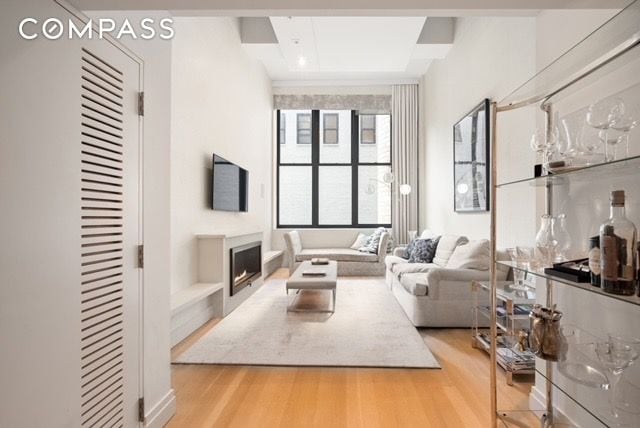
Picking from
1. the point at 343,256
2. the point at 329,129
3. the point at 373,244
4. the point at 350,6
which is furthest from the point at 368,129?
the point at 350,6

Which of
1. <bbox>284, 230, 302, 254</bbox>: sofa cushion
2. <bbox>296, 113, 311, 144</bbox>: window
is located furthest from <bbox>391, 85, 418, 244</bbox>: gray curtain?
<bbox>284, 230, 302, 254</bbox>: sofa cushion

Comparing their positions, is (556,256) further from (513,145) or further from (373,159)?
(373,159)

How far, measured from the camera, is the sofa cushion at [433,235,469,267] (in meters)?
4.58

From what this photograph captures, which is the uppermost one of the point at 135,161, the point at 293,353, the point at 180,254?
the point at 135,161

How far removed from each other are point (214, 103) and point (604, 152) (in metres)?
3.94

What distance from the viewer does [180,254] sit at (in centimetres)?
352

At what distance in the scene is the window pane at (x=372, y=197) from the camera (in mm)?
7844

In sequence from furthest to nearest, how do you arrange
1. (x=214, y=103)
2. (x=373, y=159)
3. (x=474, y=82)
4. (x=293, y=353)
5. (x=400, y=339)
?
1. (x=373, y=159)
2. (x=474, y=82)
3. (x=214, y=103)
4. (x=400, y=339)
5. (x=293, y=353)

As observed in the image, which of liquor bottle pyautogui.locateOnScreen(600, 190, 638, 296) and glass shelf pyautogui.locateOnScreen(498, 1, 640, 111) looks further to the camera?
glass shelf pyautogui.locateOnScreen(498, 1, 640, 111)

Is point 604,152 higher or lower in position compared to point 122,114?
lower

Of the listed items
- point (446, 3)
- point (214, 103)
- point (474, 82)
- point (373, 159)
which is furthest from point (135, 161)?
point (373, 159)

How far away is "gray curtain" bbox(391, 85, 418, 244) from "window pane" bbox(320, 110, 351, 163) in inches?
37.9

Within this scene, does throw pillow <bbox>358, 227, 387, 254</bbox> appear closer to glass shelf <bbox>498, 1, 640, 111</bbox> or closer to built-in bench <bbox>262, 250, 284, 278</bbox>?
built-in bench <bbox>262, 250, 284, 278</bbox>

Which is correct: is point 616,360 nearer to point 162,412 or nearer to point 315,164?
point 162,412
